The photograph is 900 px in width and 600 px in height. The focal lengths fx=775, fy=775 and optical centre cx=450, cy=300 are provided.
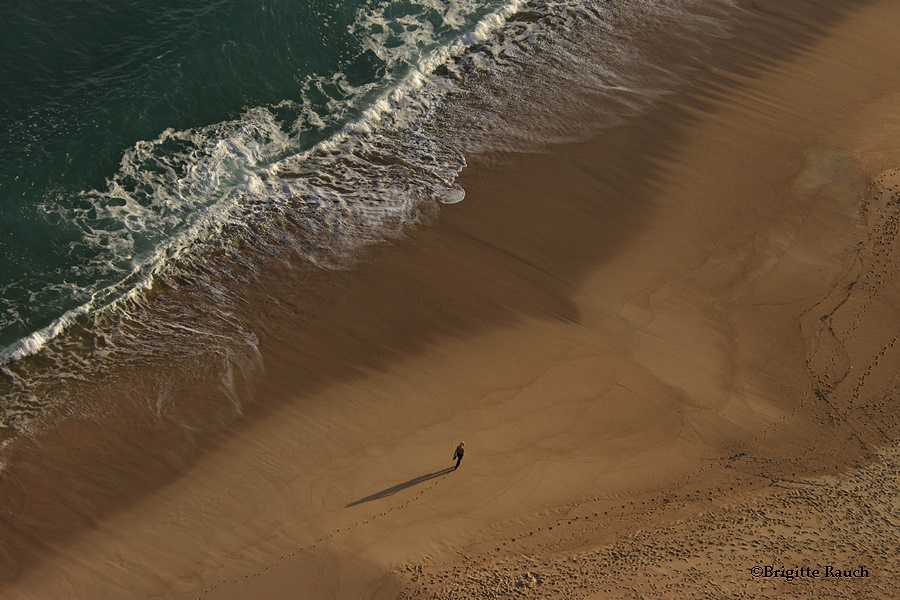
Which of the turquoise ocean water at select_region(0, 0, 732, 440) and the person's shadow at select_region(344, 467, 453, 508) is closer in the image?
the person's shadow at select_region(344, 467, 453, 508)

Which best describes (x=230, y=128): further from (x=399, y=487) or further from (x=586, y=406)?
(x=586, y=406)

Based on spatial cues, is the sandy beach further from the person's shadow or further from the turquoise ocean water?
the turquoise ocean water

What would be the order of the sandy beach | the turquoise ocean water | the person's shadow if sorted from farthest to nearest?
the turquoise ocean water, the person's shadow, the sandy beach

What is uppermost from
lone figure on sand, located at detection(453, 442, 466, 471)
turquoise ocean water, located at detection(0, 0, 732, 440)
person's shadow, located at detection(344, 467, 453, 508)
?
turquoise ocean water, located at detection(0, 0, 732, 440)

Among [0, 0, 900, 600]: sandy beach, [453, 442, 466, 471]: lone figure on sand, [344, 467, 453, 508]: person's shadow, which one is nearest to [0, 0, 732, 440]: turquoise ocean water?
[0, 0, 900, 600]: sandy beach

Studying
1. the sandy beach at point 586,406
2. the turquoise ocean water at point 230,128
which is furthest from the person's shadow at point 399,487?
the turquoise ocean water at point 230,128

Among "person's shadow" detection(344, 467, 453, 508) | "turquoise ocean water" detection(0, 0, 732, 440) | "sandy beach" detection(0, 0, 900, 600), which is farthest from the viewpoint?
"turquoise ocean water" detection(0, 0, 732, 440)

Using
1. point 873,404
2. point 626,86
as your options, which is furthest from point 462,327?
point 626,86

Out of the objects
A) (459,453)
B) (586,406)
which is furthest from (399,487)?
(586,406)
